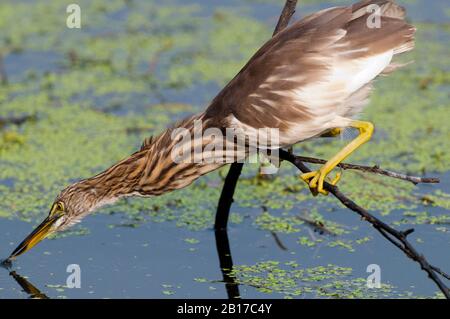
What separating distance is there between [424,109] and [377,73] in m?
2.82

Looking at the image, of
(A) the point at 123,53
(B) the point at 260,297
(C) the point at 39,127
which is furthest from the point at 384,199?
(A) the point at 123,53

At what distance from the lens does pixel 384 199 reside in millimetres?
6109

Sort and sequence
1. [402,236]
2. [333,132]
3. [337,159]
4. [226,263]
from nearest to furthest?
[402,236]
[337,159]
[333,132]
[226,263]

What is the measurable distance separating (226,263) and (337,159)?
0.99 m

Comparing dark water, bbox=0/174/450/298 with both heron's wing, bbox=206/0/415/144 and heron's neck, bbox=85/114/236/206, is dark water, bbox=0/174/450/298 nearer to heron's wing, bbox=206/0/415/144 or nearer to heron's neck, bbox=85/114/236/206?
heron's neck, bbox=85/114/236/206

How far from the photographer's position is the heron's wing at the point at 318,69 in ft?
15.1

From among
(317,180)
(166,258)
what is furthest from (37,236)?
(317,180)

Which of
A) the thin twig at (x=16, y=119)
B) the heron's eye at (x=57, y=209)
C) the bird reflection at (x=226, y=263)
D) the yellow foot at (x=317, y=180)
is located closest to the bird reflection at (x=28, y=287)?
the heron's eye at (x=57, y=209)

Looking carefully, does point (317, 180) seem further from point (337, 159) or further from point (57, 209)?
point (57, 209)

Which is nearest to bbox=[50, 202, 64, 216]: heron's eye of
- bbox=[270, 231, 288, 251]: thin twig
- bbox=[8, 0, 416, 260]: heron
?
bbox=[8, 0, 416, 260]: heron

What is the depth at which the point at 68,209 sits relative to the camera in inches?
203

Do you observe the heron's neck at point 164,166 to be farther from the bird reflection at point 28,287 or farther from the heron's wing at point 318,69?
the bird reflection at point 28,287

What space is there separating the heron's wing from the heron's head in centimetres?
76

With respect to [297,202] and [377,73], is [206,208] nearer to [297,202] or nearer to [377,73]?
[297,202]
